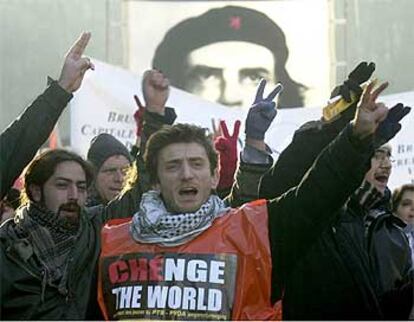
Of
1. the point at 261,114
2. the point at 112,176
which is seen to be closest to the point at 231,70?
the point at 261,114

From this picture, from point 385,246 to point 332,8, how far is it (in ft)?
2.09

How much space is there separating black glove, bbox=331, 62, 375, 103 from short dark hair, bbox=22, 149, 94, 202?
69 centimetres

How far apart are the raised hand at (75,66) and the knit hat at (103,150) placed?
0.84 feet

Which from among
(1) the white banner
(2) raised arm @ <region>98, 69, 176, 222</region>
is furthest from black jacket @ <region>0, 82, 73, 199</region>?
(1) the white banner

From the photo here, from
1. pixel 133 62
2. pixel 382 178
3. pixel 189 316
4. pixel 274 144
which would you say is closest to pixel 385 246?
pixel 382 178

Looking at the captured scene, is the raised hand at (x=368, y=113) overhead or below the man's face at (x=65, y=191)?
overhead

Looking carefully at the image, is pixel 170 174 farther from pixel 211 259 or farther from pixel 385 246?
pixel 385 246

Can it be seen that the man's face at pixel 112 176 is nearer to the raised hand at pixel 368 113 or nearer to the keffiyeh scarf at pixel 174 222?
the keffiyeh scarf at pixel 174 222

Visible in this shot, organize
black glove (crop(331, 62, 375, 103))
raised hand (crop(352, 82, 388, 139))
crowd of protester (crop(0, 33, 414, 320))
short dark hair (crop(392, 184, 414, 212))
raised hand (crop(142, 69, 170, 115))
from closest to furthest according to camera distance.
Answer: raised hand (crop(352, 82, 388, 139)) → crowd of protester (crop(0, 33, 414, 320)) → black glove (crop(331, 62, 375, 103)) → short dark hair (crop(392, 184, 414, 212)) → raised hand (crop(142, 69, 170, 115))

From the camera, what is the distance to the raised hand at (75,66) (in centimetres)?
283

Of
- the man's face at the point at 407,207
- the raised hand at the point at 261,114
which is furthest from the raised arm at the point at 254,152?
the man's face at the point at 407,207

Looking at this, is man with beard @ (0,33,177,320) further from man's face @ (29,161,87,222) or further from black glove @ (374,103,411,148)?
black glove @ (374,103,411,148)

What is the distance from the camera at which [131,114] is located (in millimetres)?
3844

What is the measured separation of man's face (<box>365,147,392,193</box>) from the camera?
9.31 ft
